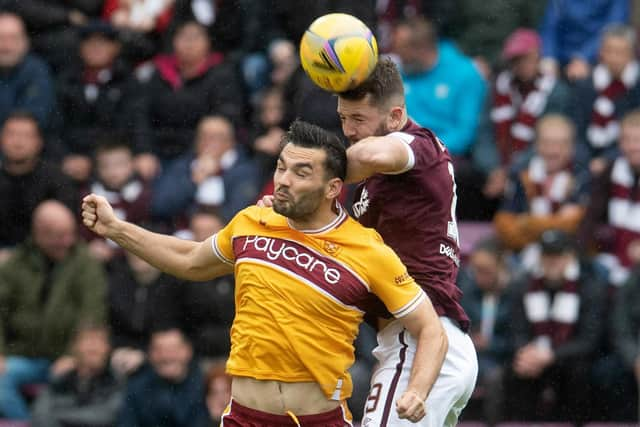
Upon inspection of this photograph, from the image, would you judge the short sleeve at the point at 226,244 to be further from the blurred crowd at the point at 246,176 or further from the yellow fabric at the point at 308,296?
the blurred crowd at the point at 246,176

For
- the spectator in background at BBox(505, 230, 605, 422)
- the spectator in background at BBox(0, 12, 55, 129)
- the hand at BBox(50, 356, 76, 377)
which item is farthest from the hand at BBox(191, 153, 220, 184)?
the spectator in background at BBox(505, 230, 605, 422)

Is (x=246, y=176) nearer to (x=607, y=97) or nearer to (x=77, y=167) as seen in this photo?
(x=77, y=167)

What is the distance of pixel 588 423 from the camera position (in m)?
11.1

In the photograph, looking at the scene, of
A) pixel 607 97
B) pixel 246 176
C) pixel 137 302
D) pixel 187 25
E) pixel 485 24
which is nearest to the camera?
pixel 137 302

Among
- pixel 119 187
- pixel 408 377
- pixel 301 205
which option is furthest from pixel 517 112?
pixel 301 205

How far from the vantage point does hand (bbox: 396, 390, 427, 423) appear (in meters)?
6.63

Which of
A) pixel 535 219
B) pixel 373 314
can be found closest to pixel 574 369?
pixel 535 219

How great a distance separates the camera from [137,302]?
1167 centimetres

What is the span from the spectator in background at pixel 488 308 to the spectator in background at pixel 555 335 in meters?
0.09

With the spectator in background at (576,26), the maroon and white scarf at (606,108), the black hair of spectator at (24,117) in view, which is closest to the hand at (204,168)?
the black hair of spectator at (24,117)

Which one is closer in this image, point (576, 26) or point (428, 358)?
point (428, 358)

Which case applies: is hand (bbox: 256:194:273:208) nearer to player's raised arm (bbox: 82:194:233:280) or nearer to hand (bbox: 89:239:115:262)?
player's raised arm (bbox: 82:194:233:280)

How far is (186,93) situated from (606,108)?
3.61m

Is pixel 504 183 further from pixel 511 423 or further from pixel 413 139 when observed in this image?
pixel 413 139
